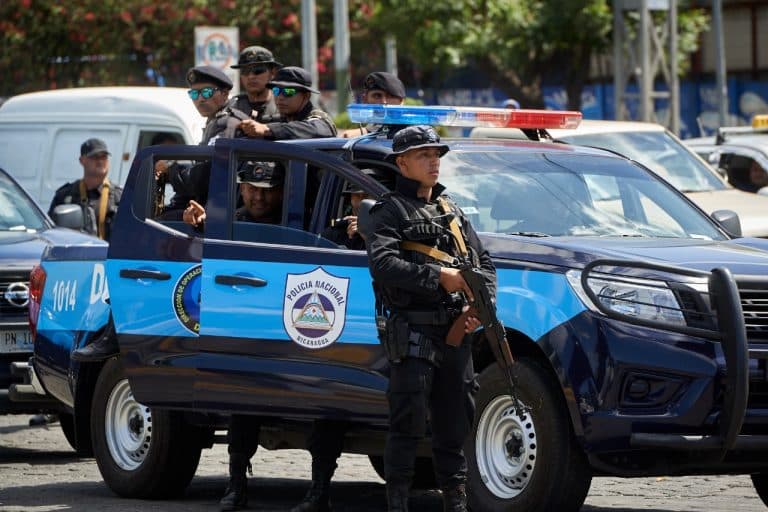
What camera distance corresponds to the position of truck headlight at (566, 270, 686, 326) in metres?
6.84

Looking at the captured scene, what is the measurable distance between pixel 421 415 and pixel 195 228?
2064mm

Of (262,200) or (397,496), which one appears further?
(262,200)

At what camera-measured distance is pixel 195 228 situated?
27.7 feet

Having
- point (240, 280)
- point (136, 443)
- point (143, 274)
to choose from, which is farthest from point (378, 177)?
point (136, 443)

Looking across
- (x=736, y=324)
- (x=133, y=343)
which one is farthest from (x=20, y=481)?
(x=736, y=324)

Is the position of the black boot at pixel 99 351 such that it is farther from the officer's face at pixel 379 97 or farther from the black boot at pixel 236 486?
the officer's face at pixel 379 97

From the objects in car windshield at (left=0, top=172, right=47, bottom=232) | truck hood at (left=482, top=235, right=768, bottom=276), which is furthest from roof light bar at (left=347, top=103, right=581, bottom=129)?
car windshield at (left=0, top=172, right=47, bottom=232)

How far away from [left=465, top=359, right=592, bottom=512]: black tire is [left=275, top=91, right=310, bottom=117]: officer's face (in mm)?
2560

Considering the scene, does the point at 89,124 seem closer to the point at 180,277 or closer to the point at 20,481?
the point at 20,481

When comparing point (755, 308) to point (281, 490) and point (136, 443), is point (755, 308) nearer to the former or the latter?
point (281, 490)

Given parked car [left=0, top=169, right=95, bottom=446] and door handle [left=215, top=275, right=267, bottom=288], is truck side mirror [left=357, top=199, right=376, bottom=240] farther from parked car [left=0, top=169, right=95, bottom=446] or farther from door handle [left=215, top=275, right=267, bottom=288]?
parked car [left=0, top=169, right=95, bottom=446]

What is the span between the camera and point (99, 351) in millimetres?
8938

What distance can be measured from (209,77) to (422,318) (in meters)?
3.66

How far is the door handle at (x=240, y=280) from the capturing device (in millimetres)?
7895
